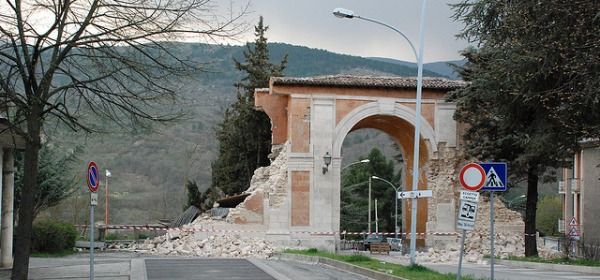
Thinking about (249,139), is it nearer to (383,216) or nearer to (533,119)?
(533,119)

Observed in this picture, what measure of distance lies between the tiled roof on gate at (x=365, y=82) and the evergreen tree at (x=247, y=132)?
34.5 feet

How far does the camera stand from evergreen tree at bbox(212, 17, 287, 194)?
1918 inches

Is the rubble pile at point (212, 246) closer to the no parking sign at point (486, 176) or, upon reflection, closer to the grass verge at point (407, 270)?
the grass verge at point (407, 270)

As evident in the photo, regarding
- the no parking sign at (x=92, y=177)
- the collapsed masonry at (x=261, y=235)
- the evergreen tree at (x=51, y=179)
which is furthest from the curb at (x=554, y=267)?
the evergreen tree at (x=51, y=179)

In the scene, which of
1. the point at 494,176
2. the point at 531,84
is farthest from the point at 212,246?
the point at 494,176

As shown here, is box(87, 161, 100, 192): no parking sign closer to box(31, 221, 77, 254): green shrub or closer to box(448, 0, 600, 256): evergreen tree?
box(448, 0, 600, 256): evergreen tree

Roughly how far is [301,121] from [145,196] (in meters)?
43.6

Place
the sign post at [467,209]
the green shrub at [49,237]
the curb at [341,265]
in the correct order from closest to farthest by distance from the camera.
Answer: the sign post at [467,209]
the curb at [341,265]
the green shrub at [49,237]

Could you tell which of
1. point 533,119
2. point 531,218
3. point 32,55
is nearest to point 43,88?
point 32,55

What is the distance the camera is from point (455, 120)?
125 ft

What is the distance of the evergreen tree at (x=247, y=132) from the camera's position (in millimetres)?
48719

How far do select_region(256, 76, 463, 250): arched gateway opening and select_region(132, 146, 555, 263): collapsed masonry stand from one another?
502 millimetres

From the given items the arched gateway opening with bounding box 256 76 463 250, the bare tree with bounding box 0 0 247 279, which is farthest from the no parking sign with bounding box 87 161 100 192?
the arched gateway opening with bounding box 256 76 463 250

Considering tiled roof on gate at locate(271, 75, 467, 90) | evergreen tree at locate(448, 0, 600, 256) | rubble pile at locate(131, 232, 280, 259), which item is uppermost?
tiled roof on gate at locate(271, 75, 467, 90)
